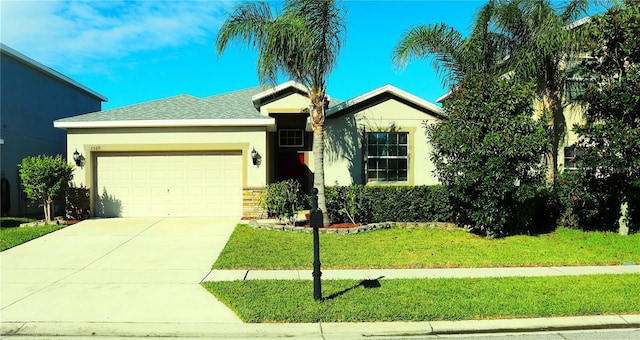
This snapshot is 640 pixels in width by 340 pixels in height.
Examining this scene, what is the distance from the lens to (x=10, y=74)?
15.5 metres

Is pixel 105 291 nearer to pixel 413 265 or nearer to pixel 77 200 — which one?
pixel 413 265

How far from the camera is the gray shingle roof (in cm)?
1398

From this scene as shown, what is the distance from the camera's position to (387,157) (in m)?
14.5

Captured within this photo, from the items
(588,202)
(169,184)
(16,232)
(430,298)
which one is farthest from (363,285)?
(16,232)

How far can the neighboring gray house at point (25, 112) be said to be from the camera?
15.2 meters

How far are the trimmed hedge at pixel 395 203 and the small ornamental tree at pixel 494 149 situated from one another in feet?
4.27

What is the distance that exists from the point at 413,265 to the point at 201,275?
12.9ft

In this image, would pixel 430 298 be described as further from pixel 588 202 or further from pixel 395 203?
pixel 588 202

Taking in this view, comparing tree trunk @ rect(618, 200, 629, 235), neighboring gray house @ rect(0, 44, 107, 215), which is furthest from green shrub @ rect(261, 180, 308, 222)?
neighboring gray house @ rect(0, 44, 107, 215)

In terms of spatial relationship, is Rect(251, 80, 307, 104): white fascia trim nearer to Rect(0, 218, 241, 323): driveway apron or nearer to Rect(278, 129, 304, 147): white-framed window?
Rect(278, 129, 304, 147): white-framed window

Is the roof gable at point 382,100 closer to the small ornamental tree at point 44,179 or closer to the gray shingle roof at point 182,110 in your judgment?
the gray shingle roof at point 182,110

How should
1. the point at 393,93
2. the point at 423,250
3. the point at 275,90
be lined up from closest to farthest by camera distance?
1. the point at 423,250
2. the point at 393,93
3. the point at 275,90

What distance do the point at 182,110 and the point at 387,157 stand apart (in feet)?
23.9

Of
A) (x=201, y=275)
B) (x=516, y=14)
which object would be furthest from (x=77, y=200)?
(x=516, y=14)
